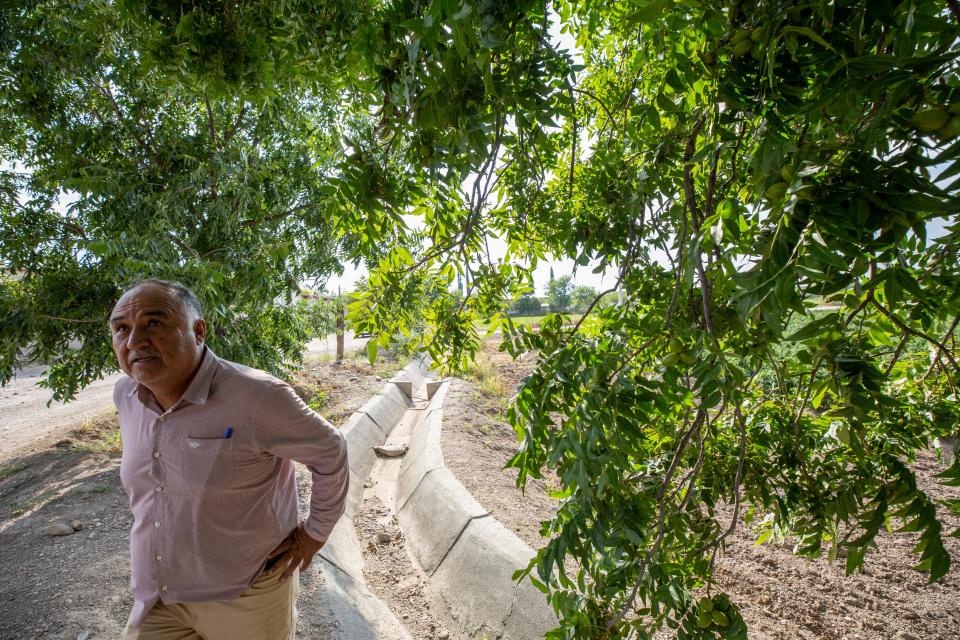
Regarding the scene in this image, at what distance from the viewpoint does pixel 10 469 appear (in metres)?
6.25

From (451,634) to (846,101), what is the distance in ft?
13.5

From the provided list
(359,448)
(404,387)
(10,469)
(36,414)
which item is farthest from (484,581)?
(36,414)

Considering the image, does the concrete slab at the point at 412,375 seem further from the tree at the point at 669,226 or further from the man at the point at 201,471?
the tree at the point at 669,226

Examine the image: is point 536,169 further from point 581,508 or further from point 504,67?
point 581,508

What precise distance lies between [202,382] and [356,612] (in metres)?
2.41

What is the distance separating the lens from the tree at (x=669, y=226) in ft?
2.38

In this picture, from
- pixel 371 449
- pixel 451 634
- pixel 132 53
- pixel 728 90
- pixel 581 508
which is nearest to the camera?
pixel 728 90

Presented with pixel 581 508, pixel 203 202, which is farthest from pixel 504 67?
pixel 203 202

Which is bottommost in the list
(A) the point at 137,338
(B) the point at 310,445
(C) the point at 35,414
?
(C) the point at 35,414

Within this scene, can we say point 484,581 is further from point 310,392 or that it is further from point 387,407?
point 310,392

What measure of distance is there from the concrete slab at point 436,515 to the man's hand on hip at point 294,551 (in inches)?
96.9

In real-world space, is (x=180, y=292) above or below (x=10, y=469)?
above

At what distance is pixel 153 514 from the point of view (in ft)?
6.52

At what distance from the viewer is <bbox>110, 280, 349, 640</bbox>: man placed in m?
1.96
